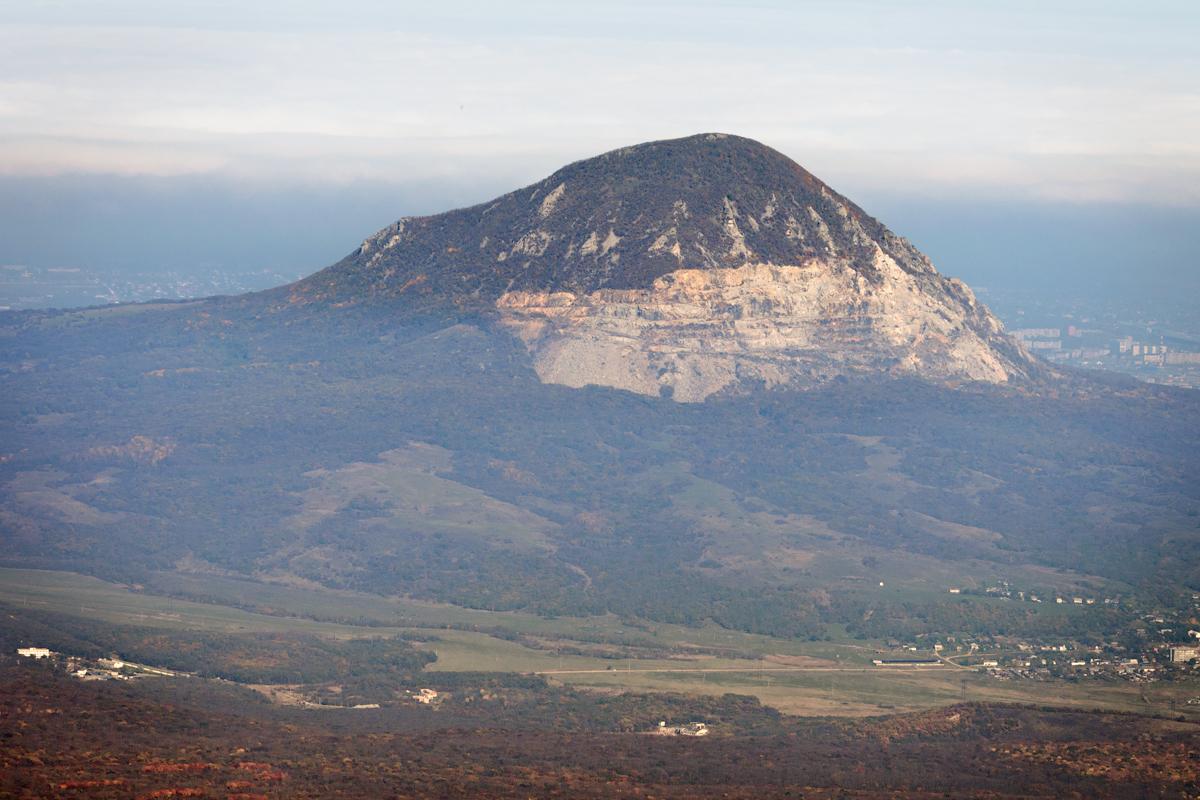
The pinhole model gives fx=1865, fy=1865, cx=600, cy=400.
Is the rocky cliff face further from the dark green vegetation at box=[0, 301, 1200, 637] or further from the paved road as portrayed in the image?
the paved road

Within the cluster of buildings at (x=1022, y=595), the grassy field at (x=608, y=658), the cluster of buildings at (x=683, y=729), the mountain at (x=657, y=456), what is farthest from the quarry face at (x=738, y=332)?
the cluster of buildings at (x=683, y=729)

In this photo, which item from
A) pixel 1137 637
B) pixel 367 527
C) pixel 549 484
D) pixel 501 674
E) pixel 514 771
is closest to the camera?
pixel 514 771

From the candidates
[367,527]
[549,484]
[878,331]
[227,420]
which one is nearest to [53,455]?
[227,420]

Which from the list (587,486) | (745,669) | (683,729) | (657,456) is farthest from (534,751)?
(657,456)

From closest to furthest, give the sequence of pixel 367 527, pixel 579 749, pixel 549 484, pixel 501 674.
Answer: pixel 579 749 < pixel 501 674 < pixel 367 527 < pixel 549 484

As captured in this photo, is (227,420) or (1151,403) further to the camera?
(1151,403)

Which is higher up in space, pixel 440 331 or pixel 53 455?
pixel 440 331

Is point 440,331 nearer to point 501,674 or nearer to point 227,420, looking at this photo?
point 227,420
